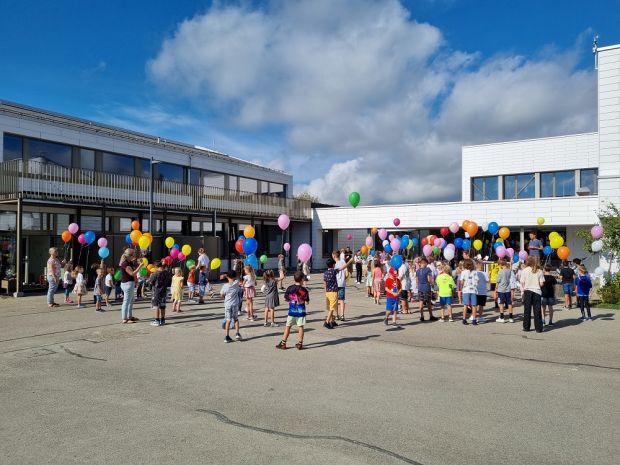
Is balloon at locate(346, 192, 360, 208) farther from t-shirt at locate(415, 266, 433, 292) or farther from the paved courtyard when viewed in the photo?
the paved courtyard

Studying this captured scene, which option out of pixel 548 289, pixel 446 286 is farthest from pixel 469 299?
pixel 548 289

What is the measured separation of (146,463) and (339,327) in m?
7.34

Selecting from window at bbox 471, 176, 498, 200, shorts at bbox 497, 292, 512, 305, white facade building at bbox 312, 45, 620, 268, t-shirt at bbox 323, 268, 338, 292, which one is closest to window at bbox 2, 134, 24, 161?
t-shirt at bbox 323, 268, 338, 292

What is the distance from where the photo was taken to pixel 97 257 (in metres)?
19.5

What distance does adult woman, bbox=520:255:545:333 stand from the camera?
1054cm

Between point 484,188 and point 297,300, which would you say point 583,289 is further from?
point 484,188

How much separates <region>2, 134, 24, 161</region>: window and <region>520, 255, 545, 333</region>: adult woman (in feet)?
62.7

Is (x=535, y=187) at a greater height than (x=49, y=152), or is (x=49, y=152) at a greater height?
(x=49, y=152)

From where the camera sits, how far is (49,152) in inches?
800

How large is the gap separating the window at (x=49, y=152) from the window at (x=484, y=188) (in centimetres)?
2250

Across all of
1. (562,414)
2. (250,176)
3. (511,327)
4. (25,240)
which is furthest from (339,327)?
(250,176)

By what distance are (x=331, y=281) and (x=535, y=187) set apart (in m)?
20.3

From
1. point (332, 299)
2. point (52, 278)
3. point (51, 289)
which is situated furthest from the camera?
point (52, 278)

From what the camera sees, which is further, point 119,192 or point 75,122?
point 75,122
